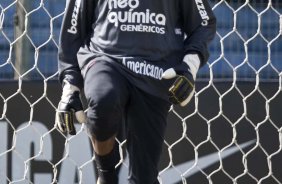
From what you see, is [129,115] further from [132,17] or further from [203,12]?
[203,12]

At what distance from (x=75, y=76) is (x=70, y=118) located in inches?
4.9

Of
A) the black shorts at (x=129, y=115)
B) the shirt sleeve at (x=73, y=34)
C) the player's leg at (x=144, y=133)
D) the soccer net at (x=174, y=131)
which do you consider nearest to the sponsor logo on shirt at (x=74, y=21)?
the shirt sleeve at (x=73, y=34)

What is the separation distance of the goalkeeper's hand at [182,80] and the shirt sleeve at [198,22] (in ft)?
0.28

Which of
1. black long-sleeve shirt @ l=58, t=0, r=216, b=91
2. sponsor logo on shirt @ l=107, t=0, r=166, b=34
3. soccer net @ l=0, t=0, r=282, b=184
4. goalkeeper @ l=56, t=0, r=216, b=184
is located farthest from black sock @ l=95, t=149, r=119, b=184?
soccer net @ l=0, t=0, r=282, b=184

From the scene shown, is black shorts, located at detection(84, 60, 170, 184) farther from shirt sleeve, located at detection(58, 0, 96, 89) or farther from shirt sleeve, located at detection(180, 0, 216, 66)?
shirt sleeve, located at detection(180, 0, 216, 66)

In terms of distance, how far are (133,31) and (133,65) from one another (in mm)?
100

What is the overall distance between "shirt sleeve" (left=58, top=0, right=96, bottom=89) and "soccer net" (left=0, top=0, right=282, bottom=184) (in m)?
0.61

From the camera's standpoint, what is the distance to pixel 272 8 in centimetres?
292

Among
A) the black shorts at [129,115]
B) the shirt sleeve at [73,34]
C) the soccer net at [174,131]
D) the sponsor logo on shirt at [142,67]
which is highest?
the shirt sleeve at [73,34]

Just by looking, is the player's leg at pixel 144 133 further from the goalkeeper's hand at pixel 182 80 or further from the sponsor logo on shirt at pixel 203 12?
the sponsor logo on shirt at pixel 203 12

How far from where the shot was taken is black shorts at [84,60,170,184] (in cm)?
197

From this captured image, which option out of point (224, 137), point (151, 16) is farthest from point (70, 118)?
point (224, 137)

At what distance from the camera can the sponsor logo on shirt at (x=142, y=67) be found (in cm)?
207

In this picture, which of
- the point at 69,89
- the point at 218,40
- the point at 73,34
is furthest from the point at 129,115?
the point at 218,40
